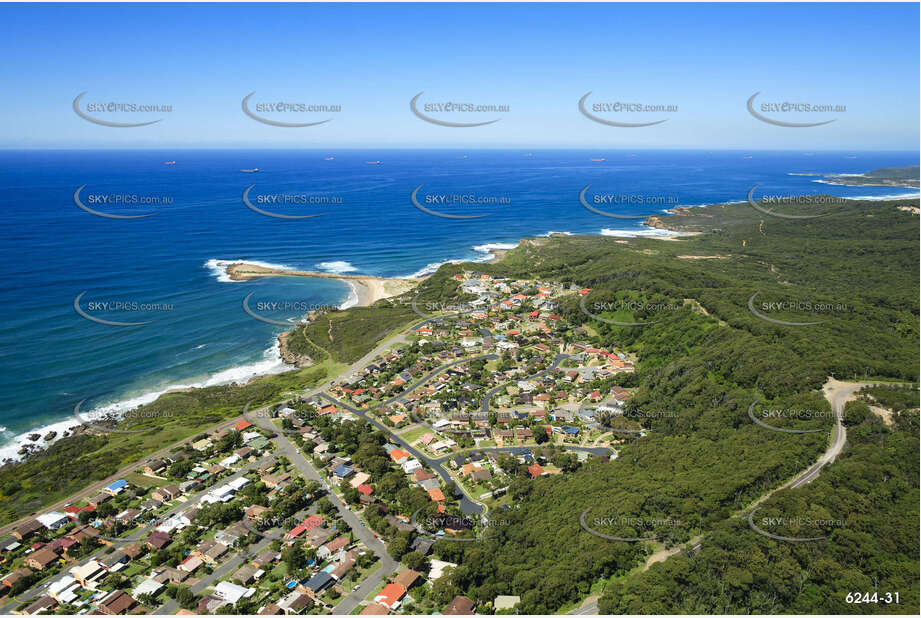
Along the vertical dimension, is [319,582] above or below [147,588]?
below

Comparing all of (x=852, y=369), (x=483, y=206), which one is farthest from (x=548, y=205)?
(x=852, y=369)

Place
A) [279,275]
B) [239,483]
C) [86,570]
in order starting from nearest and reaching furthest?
[86,570] → [239,483] → [279,275]

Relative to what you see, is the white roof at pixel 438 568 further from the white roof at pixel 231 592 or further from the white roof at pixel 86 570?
the white roof at pixel 86 570

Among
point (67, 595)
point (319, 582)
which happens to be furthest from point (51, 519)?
point (319, 582)

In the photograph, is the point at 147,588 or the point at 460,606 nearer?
the point at 460,606

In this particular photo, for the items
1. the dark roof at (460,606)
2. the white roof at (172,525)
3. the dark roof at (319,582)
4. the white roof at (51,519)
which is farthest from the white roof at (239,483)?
the dark roof at (460,606)

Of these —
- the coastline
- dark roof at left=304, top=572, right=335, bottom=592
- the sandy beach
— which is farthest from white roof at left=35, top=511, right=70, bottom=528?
the sandy beach

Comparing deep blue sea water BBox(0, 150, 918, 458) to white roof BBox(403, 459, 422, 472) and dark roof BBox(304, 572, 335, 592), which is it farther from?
dark roof BBox(304, 572, 335, 592)

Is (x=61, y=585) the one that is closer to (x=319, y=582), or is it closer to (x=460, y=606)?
(x=319, y=582)

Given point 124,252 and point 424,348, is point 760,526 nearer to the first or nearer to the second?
point 424,348
